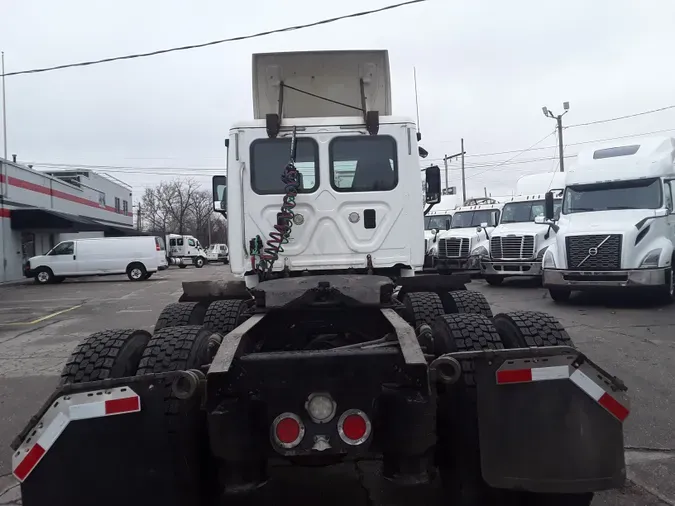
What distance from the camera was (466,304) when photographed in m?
4.78

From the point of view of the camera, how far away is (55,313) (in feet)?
47.7

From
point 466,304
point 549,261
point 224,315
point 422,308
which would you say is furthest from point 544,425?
point 549,261

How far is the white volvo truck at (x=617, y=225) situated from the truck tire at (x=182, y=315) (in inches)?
354

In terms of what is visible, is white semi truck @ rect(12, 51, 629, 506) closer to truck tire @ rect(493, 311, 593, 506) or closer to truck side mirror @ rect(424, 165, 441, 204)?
truck tire @ rect(493, 311, 593, 506)

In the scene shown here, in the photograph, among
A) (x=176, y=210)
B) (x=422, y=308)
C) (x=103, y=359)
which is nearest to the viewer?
(x=103, y=359)

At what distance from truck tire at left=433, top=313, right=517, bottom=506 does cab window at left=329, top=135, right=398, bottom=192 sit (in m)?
2.50

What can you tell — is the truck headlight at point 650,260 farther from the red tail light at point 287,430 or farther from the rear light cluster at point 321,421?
the red tail light at point 287,430

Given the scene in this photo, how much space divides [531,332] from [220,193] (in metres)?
3.64

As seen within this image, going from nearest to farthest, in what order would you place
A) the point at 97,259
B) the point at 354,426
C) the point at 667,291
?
the point at 354,426 < the point at 667,291 < the point at 97,259

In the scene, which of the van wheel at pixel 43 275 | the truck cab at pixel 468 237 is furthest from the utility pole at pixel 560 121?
the van wheel at pixel 43 275

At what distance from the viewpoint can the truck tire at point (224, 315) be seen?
4598 millimetres

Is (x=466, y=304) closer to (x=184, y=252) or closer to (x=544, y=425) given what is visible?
(x=544, y=425)

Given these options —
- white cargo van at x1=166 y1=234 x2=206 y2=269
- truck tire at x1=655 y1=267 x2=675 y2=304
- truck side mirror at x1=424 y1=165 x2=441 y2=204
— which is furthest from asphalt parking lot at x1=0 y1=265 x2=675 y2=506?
white cargo van at x1=166 y1=234 x2=206 y2=269

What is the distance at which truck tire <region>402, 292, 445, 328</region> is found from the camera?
4379mm
